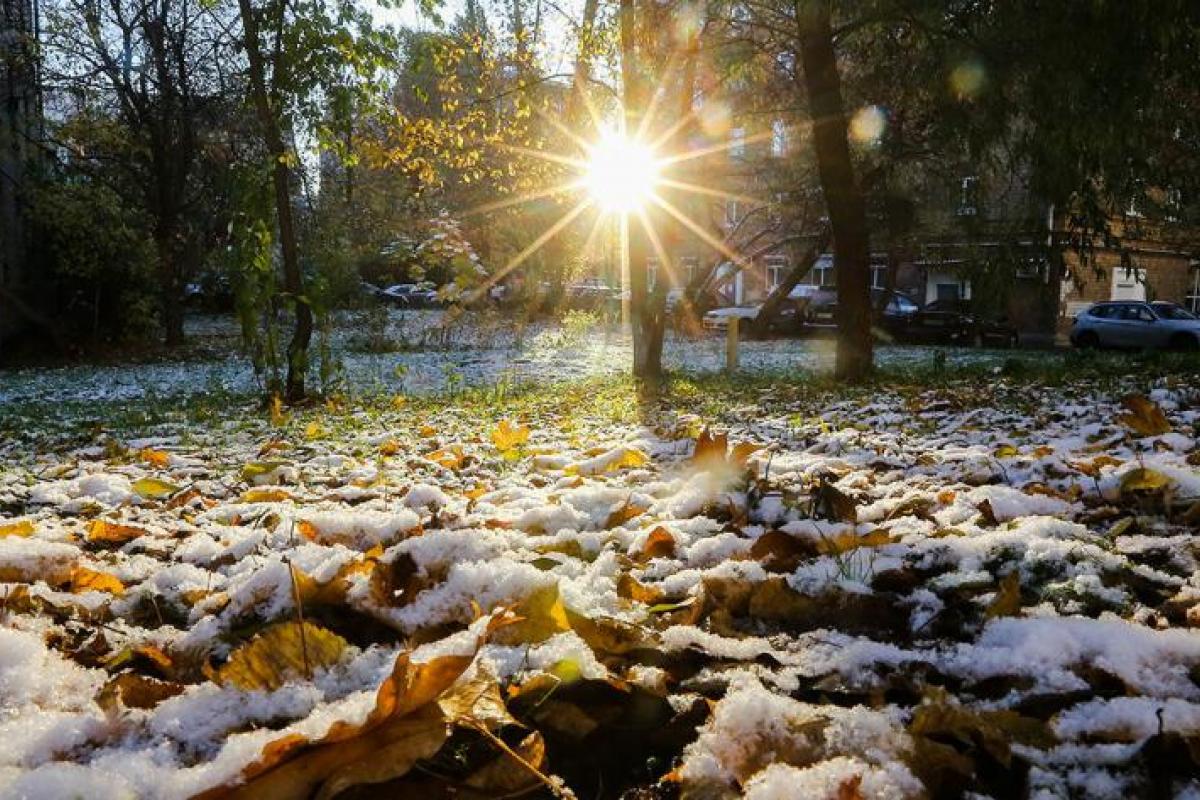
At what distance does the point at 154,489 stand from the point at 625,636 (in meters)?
2.27

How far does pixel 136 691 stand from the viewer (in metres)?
1.29

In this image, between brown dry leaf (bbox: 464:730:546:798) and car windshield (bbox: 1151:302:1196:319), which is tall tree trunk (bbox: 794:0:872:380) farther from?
car windshield (bbox: 1151:302:1196:319)

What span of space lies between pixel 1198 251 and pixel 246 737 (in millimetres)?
26748

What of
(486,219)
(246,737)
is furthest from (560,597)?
(486,219)

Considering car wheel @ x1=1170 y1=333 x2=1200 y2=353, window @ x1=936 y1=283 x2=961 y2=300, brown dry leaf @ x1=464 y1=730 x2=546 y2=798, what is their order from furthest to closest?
window @ x1=936 y1=283 x2=961 y2=300 < car wheel @ x1=1170 y1=333 x2=1200 y2=353 < brown dry leaf @ x1=464 y1=730 x2=546 y2=798

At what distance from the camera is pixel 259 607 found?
5.40 feet

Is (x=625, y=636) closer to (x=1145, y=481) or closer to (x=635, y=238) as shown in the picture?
(x=1145, y=481)

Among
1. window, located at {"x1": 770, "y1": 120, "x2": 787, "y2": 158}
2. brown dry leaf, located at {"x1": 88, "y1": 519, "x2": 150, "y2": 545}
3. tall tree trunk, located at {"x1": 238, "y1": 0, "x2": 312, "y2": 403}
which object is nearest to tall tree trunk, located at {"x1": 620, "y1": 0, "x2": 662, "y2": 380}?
tall tree trunk, located at {"x1": 238, "y1": 0, "x2": 312, "y2": 403}

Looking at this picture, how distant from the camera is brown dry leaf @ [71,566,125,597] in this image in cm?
187

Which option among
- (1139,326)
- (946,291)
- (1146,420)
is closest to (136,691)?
(1146,420)

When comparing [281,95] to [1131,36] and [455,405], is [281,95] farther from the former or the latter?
[1131,36]

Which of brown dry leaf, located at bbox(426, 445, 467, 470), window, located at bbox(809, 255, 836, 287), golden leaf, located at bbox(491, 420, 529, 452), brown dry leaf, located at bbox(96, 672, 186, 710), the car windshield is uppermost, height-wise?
window, located at bbox(809, 255, 836, 287)

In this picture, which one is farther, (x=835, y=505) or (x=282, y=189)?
(x=282, y=189)

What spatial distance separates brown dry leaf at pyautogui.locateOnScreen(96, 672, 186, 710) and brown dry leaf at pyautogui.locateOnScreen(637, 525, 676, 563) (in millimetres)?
1138
